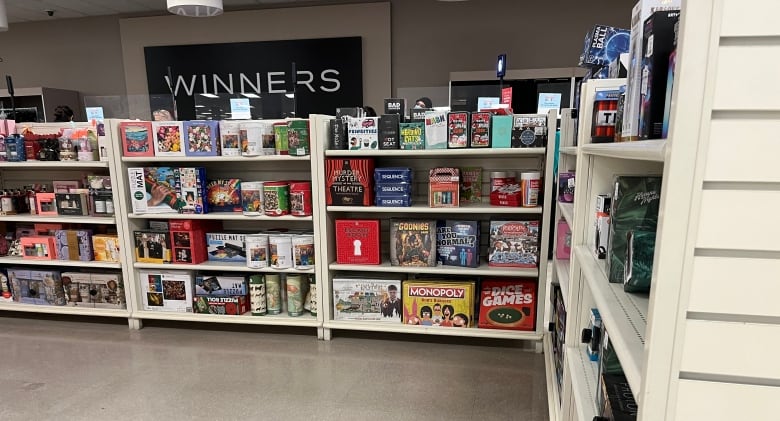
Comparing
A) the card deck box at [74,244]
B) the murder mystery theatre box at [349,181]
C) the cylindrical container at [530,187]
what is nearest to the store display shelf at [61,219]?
the card deck box at [74,244]

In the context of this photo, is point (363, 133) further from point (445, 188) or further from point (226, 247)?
point (226, 247)

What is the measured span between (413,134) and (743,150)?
2.29 metres

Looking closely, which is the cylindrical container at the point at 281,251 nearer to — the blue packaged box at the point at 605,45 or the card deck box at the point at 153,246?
the card deck box at the point at 153,246

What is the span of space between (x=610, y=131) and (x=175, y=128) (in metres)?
2.88

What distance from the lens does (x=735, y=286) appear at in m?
0.70

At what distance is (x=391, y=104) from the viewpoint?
3111 millimetres

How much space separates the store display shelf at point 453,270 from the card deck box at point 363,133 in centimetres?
82

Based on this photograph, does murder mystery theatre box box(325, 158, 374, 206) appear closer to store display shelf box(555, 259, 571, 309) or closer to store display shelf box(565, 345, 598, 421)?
store display shelf box(555, 259, 571, 309)

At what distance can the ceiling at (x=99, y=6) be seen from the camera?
6406 millimetres

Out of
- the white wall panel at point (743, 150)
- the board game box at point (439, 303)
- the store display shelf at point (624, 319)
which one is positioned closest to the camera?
the white wall panel at point (743, 150)

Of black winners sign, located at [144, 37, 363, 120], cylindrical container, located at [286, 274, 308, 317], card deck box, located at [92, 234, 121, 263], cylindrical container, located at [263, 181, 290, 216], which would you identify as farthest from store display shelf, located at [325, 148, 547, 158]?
black winners sign, located at [144, 37, 363, 120]

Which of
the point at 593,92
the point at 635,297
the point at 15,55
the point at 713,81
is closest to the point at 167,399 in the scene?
the point at 635,297

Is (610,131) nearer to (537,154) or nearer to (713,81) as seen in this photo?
(713,81)

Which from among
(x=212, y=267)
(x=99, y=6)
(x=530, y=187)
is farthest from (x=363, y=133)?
(x=99, y=6)
